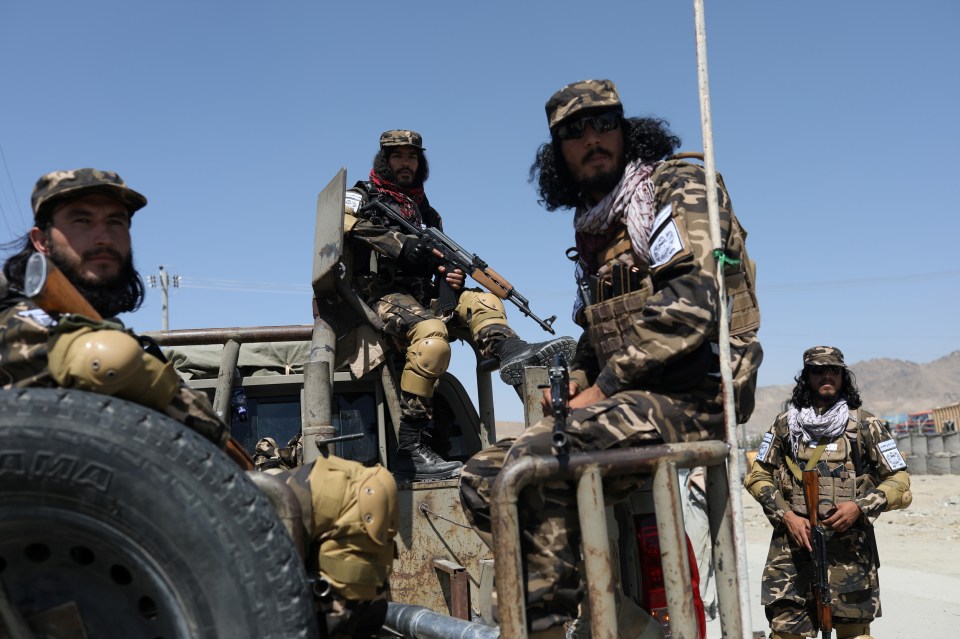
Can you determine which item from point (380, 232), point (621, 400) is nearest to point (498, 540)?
point (621, 400)

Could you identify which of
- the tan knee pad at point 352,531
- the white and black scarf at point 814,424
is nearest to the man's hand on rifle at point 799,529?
the white and black scarf at point 814,424

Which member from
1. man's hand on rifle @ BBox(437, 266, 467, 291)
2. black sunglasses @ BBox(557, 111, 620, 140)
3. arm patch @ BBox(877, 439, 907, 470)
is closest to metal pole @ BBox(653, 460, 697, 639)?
black sunglasses @ BBox(557, 111, 620, 140)

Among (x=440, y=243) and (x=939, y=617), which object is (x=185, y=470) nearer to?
(x=440, y=243)

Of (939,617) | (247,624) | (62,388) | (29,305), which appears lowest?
(939,617)

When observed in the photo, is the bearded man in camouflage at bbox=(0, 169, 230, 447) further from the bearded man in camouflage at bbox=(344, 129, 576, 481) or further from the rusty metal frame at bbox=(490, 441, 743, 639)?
the bearded man in camouflage at bbox=(344, 129, 576, 481)

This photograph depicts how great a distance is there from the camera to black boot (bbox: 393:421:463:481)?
15.3 ft

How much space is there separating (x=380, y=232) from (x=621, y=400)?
280cm

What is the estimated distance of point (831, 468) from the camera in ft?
19.4

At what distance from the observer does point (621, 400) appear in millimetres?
2473

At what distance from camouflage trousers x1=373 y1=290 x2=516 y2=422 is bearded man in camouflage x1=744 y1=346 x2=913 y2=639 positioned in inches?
85.1

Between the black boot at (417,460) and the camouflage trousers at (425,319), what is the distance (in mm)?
66

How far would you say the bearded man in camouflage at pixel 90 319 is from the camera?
194cm

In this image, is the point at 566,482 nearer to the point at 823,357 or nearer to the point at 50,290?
the point at 50,290

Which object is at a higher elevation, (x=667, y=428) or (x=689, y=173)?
(x=689, y=173)
